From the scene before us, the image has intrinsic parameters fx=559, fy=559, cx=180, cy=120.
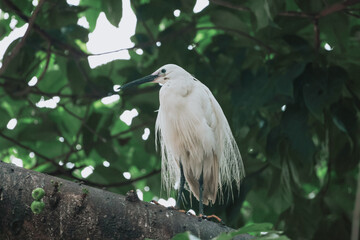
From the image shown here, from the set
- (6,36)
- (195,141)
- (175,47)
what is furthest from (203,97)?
(6,36)

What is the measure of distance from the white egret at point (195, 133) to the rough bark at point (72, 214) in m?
1.09

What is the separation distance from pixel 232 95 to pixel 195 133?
0.52 metres

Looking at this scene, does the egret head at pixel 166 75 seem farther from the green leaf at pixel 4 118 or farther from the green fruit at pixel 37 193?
the green fruit at pixel 37 193

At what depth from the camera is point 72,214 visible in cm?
189

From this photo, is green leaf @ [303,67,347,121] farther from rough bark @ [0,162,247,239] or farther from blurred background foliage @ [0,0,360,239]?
rough bark @ [0,162,247,239]

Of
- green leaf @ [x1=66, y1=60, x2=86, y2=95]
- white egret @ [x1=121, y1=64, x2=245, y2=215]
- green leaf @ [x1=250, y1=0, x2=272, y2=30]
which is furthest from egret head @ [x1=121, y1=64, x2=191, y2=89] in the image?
green leaf @ [x1=66, y1=60, x2=86, y2=95]

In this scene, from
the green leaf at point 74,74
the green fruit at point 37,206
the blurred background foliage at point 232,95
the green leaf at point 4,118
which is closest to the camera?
the green fruit at point 37,206

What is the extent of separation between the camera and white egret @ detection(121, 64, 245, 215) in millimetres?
3150

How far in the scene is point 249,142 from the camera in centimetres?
398

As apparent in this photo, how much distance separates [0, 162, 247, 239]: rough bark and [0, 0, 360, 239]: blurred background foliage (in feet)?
4.14

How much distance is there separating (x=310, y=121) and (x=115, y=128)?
5.31ft

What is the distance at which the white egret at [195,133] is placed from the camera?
3.15m

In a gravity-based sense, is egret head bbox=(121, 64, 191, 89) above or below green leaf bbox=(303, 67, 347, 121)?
above

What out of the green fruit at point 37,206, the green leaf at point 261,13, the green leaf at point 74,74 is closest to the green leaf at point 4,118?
the green leaf at point 74,74
